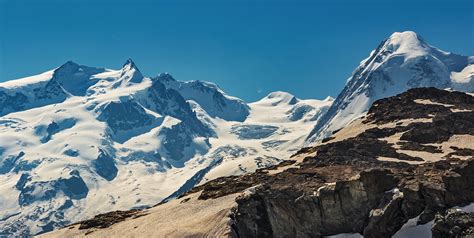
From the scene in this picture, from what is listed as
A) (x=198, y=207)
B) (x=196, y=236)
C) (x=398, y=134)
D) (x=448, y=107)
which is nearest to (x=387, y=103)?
(x=448, y=107)

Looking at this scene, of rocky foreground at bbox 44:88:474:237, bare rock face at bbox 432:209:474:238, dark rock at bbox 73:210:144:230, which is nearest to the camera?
bare rock face at bbox 432:209:474:238

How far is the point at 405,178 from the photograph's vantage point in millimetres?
86438

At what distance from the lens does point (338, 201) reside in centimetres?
8650

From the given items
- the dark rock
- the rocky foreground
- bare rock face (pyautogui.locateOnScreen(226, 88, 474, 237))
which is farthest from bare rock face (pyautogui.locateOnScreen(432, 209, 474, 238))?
the dark rock

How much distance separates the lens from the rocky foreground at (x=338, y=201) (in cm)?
7981

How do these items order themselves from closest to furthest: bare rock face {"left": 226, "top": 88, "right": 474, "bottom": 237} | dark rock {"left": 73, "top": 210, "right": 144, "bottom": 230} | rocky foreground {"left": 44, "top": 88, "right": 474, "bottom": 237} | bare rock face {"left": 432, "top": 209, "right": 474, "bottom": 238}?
bare rock face {"left": 432, "top": 209, "right": 474, "bottom": 238}
rocky foreground {"left": 44, "top": 88, "right": 474, "bottom": 237}
bare rock face {"left": 226, "top": 88, "right": 474, "bottom": 237}
dark rock {"left": 73, "top": 210, "right": 144, "bottom": 230}

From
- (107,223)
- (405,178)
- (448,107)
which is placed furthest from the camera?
(448,107)

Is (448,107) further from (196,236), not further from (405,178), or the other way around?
(196,236)

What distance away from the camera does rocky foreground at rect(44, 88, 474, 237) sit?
3142 inches

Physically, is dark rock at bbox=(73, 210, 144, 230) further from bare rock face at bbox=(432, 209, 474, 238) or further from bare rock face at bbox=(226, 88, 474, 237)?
bare rock face at bbox=(432, 209, 474, 238)

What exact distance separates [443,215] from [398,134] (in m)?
62.4

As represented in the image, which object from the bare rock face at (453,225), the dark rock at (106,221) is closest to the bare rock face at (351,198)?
the bare rock face at (453,225)

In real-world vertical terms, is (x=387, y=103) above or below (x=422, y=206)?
above

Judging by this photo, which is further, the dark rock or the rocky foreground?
the dark rock
